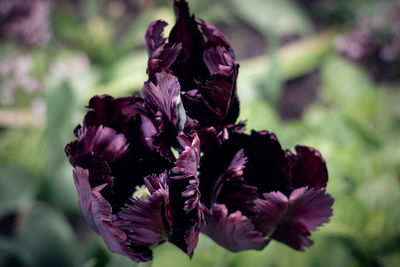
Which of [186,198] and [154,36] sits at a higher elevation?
[154,36]

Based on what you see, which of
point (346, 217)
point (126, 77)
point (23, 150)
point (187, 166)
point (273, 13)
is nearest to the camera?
point (187, 166)

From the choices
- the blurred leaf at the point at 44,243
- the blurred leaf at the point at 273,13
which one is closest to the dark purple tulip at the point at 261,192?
the blurred leaf at the point at 44,243

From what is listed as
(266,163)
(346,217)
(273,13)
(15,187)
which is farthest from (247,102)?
(273,13)

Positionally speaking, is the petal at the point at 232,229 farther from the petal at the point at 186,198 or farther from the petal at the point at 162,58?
the petal at the point at 162,58

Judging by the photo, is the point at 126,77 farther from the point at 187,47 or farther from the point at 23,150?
the point at 187,47

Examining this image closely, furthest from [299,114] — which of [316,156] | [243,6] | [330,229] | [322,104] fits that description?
[316,156]

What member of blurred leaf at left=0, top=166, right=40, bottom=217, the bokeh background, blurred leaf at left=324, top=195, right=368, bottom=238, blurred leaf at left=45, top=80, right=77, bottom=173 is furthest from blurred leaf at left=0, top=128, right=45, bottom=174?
blurred leaf at left=324, top=195, right=368, bottom=238
